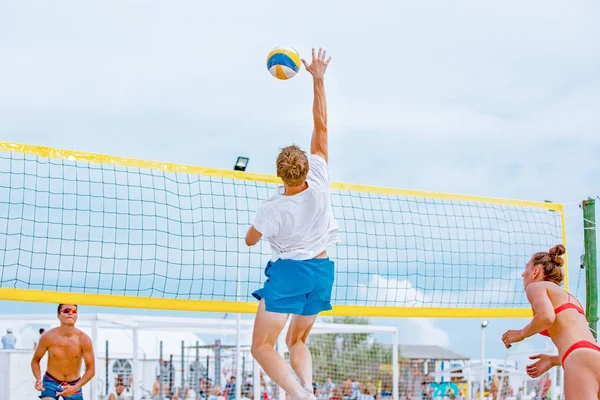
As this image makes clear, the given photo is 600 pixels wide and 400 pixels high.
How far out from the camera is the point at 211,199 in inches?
314

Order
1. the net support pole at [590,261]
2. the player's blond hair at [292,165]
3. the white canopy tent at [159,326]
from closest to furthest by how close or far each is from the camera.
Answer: the player's blond hair at [292,165] → the net support pole at [590,261] → the white canopy tent at [159,326]

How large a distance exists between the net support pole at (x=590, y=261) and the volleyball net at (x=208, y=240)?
410 millimetres

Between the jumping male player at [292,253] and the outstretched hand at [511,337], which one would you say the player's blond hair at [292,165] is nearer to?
the jumping male player at [292,253]

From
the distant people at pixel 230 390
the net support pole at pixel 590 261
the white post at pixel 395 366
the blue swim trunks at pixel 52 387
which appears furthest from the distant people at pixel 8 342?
the net support pole at pixel 590 261

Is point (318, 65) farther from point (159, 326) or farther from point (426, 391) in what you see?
point (426, 391)

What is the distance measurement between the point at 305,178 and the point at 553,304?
1595mm

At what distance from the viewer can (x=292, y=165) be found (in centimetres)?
461

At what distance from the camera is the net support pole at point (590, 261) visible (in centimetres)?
823

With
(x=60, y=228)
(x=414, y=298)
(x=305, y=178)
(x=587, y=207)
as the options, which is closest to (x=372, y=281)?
(x=414, y=298)

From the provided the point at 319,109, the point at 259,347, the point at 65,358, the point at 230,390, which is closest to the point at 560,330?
the point at 259,347

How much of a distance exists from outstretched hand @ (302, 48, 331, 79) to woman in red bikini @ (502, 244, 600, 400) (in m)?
1.76

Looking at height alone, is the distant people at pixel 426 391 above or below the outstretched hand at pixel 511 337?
below

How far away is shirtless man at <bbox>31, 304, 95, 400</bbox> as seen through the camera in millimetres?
7047

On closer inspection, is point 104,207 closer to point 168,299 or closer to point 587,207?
point 168,299
